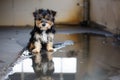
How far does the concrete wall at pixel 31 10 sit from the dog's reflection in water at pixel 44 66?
7.96 m

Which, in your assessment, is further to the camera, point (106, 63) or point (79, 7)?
point (79, 7)

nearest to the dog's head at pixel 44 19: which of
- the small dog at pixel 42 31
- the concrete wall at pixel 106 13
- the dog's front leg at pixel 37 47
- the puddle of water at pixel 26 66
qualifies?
the small dog at pixel 42 31

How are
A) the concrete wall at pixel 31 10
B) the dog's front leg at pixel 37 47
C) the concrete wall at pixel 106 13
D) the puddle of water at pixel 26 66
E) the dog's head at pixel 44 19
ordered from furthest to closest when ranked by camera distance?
the concrete wall at pixel 31 10 < the concrete wall at pixel 106 13 < the dog's front leg at pixel 37 47 < the dog's head at pixel 44 19 < the puddle of water at pixel 26 66

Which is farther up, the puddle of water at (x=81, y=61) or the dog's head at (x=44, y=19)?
the dog's head at (x=44, y=19)

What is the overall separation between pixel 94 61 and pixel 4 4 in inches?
379

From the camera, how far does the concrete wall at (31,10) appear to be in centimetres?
1670

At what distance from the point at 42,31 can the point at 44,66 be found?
1594mm

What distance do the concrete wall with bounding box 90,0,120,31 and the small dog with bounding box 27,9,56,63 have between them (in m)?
3.97

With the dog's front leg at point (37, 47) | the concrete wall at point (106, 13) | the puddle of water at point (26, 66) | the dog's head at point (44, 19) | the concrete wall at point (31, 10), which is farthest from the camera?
the concrete wall at point (31, 10)

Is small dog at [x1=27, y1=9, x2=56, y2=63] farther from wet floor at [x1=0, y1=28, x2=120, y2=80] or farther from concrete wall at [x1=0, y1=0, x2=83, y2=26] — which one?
concrete wall at [x1=0, y1=0, x2=83, y2=26]

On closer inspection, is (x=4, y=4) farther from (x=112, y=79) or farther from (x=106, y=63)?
(x=112, y=79)

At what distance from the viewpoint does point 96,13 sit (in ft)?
50.9

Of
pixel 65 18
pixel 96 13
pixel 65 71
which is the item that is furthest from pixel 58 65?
pixel 65 18

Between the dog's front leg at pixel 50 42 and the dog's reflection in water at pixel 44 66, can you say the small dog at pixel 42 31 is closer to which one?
the dog's front leg at pixel 50 42
